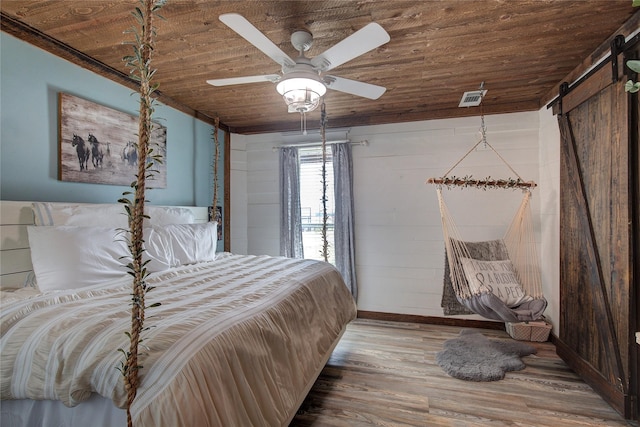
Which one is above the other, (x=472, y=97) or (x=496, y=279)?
(x=472, y=97)

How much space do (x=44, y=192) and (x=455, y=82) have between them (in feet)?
10.9

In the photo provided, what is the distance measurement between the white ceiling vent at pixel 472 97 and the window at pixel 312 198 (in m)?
1.60

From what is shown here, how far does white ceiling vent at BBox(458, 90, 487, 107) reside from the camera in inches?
114

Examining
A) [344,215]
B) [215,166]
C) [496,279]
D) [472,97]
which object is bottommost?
[496,279]

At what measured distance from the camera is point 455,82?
2.79 meters

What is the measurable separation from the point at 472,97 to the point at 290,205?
7.72 ft

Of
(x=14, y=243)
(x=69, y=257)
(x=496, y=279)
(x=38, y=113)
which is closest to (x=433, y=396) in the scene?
(x=496, y=279)

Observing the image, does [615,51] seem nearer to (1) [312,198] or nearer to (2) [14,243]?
(1) [312,198]

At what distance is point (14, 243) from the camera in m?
1.78

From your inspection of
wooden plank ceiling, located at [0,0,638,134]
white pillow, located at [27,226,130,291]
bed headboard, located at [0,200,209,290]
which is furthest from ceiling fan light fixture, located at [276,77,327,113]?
bed headboard, located at [0,200,209,290]

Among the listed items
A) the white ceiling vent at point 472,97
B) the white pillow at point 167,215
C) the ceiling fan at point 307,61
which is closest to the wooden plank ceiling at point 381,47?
the white ceiling vent at point 472,97

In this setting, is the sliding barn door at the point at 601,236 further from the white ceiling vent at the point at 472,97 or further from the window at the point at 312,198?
the window at the point at 312,198

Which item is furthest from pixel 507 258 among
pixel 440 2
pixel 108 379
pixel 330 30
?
pixel 108 379

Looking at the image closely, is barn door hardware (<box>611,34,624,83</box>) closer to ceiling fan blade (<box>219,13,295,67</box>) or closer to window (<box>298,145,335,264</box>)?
ceiling fan blade (<box>219,13,295,67</box>)
